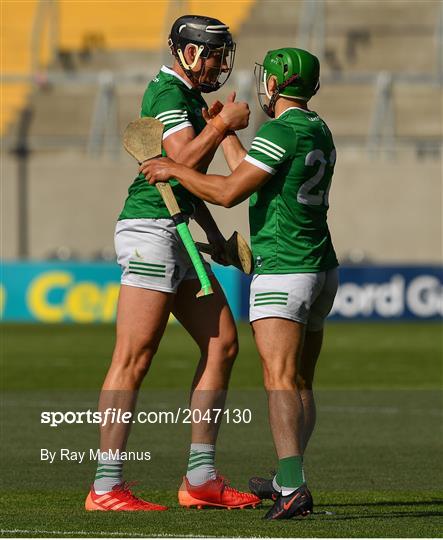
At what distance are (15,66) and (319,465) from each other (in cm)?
2431

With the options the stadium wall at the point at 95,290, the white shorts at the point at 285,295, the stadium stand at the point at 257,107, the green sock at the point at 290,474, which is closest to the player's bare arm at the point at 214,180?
the white shorts at the point at 285,295

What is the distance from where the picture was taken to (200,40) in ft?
24.3

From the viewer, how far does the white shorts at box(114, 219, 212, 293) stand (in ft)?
24.1

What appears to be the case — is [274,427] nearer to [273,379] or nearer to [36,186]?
[273,379]

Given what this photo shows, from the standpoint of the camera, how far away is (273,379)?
6.87 meters

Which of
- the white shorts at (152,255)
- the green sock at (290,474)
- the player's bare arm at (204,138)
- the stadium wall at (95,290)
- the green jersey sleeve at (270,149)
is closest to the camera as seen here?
the green sock at (290,474)

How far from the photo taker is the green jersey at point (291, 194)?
22.6ft

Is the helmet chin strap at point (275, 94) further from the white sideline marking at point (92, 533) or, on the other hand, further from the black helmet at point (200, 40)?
the white sideline marking at point (92, 533)

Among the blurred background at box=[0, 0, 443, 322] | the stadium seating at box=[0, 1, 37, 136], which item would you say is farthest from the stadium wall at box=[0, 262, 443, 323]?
the stadium seating at box=[0, 1, 37, 136]

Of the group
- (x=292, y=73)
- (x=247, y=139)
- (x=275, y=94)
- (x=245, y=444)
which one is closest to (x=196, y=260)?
(x=275, y=94)

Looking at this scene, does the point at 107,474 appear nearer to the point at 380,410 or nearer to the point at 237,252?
the point at 237,252

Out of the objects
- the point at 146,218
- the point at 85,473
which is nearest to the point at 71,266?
the point at 85,473

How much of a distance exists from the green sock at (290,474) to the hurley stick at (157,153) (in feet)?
3.04

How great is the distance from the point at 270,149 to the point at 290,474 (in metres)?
1.43
